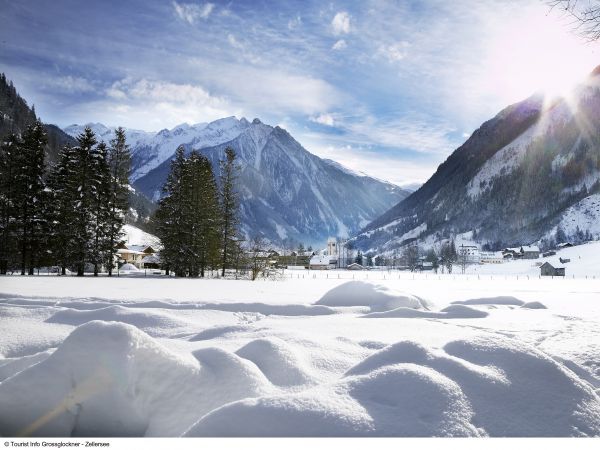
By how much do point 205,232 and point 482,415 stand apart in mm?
35410

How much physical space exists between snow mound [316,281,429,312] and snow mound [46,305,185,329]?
6.10m

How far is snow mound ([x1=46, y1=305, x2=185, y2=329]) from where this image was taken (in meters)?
8.30

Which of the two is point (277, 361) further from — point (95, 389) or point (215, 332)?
point (215, 332)

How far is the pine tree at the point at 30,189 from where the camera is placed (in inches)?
1176

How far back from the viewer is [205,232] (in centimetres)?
3731

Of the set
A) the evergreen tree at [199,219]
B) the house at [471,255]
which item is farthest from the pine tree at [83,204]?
the house at [471,255]

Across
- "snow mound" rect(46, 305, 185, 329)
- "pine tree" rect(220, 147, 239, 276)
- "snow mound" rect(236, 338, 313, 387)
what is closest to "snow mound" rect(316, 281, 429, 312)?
"snow mound" rect(46, 305, 185, 329)

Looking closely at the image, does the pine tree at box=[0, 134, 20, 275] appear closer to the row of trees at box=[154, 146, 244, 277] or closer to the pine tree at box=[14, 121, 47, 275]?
the pine tree at box=[14, 121, 47, 275]

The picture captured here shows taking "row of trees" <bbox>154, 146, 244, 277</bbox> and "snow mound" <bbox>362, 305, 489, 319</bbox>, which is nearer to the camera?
"snow mound" <bbox>362, 305, 489, 319</bbox>

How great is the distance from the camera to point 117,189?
120 ft

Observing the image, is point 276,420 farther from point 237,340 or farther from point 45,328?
point 45,328

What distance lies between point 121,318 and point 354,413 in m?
6.94

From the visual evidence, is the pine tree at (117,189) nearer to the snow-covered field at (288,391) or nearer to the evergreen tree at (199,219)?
the evergreen tree at (199,219)

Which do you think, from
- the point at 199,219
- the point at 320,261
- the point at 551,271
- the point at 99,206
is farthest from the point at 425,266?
the point at 99,206
